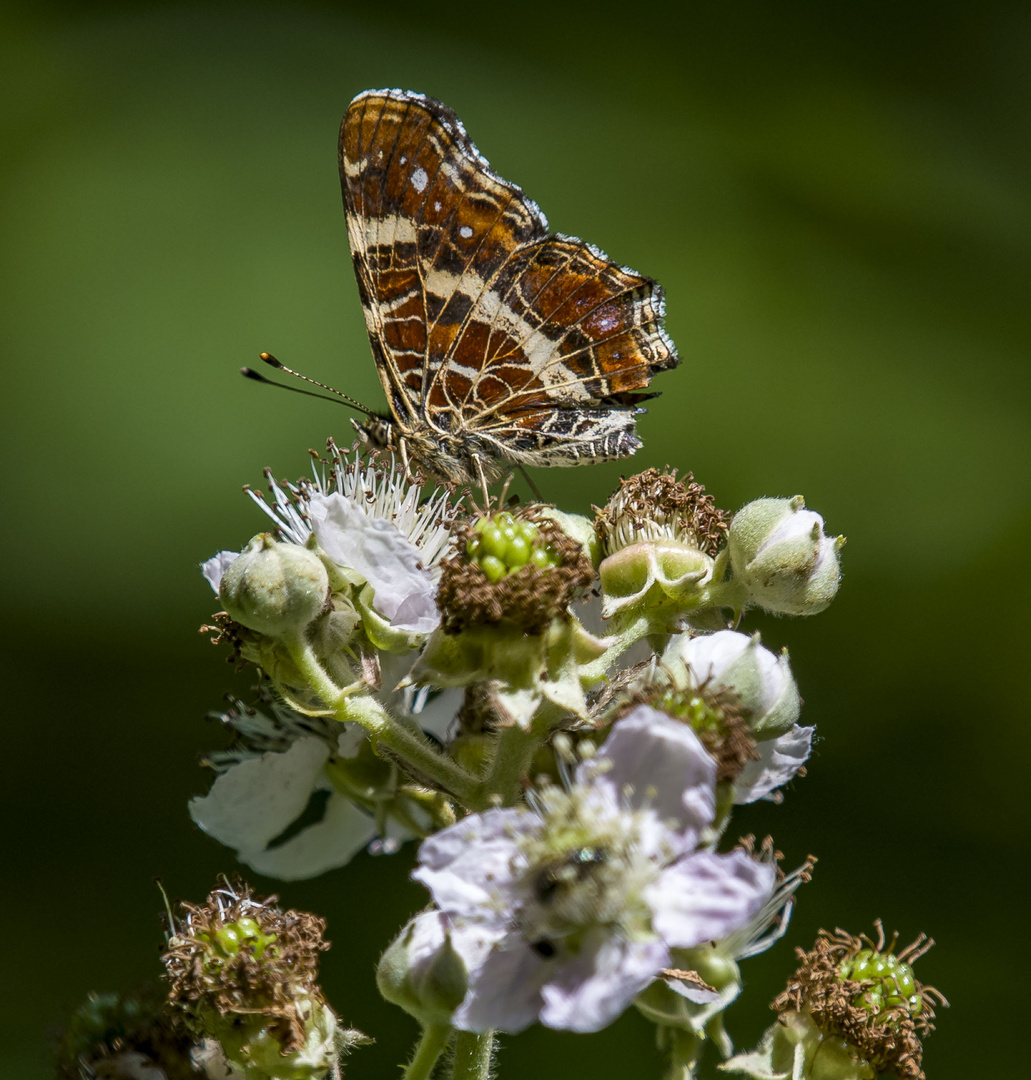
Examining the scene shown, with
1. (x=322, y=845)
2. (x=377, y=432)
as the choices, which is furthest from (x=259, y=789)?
(x=377, y=432)

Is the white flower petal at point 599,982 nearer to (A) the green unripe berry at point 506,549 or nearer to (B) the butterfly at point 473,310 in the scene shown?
(A) the green unripe berry at point 506,549

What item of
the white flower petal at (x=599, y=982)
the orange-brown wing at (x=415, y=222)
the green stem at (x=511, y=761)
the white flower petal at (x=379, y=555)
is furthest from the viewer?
the orange-brown wing at (x=415, y=222)

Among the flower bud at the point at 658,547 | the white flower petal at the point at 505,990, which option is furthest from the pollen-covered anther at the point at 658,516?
the white flower petal at the point at 505,990

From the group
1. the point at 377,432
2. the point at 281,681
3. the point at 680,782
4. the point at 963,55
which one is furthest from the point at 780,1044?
the point at 963,55

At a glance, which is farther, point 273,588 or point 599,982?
point 273,588

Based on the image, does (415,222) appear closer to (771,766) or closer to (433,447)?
(433,447)

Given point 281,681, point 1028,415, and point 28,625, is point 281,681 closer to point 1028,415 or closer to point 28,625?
point 28,625
